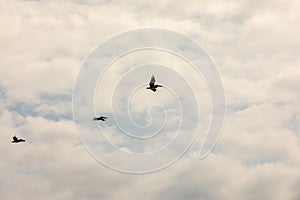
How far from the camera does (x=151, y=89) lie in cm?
19400
